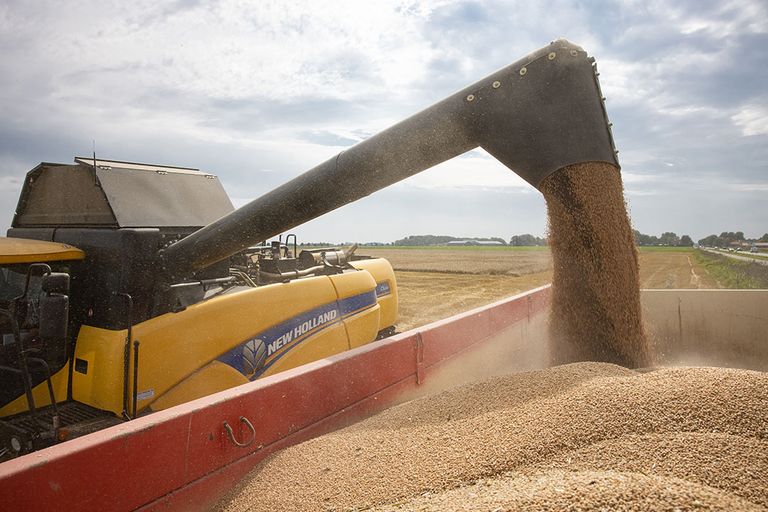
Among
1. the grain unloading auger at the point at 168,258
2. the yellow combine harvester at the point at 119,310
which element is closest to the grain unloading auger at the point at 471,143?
the grain unloading auger at the point at 168,258

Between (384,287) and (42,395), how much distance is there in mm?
3250

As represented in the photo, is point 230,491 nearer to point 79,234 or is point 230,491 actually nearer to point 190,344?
point 190,344

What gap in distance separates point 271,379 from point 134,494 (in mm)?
646

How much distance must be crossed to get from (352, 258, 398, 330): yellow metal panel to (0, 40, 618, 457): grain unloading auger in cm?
189

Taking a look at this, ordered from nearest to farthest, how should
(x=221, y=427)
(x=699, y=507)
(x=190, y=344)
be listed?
(x=699, y=507)
(x=221, y=427)
(x=190, y=344)

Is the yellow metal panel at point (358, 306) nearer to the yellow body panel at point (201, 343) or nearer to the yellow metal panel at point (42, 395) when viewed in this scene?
the yellow body panel at point (201, 343)

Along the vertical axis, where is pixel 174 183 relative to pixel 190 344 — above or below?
above

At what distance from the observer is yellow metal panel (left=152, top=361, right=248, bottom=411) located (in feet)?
8.86

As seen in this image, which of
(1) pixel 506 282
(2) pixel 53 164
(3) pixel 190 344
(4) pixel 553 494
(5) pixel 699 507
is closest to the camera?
(5) pixel 699 507

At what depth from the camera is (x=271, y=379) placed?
2109mm

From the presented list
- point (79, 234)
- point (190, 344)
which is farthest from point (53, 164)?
point (190, 344)

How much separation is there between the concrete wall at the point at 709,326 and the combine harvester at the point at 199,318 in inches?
107

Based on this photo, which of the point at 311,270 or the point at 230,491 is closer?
the point at 230,491

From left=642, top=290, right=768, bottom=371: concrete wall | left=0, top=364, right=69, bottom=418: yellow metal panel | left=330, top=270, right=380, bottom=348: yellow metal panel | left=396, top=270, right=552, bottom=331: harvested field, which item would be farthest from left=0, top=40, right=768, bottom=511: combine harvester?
left=396, top=270, right=552, bottom=331: harvested field
